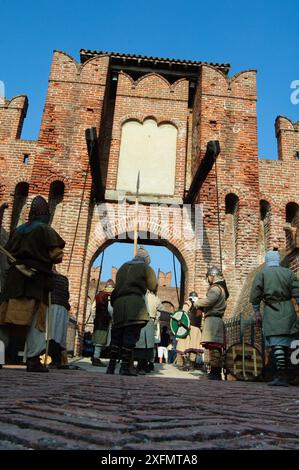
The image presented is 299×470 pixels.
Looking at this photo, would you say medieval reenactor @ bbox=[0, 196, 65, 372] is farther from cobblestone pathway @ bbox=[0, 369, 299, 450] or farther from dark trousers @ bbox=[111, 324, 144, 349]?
cobblestone pathway @ bbox=[0, 369, 299, 450]

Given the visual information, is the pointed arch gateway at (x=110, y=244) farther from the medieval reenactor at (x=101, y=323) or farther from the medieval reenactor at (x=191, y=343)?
the medieval reenactor at (x=101, y=323)

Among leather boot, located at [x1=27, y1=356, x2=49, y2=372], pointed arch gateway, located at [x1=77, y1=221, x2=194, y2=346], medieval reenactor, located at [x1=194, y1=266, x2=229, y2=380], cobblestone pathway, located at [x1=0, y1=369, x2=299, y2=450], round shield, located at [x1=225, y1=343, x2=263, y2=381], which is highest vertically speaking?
pointed arch gateway, located at [x1=77, y1=221, x2=194, y2=346]

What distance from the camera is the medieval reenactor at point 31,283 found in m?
4.29

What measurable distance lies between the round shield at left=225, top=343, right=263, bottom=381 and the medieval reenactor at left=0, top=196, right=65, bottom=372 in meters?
3.07

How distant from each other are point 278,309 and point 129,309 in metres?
1.86

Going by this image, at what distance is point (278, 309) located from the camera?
17.0 feet

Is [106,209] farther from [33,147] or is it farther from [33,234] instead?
[33,234]

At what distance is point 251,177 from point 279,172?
3.51 ft

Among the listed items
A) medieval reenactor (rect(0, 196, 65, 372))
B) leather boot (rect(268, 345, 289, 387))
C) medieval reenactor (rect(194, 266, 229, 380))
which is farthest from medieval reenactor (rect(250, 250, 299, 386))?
medieval reenactor (rect(0, 196, 65, 372))

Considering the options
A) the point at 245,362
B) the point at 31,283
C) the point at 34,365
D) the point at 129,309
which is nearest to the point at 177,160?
the point at 245,362

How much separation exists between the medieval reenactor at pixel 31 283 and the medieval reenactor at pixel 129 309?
1.05m

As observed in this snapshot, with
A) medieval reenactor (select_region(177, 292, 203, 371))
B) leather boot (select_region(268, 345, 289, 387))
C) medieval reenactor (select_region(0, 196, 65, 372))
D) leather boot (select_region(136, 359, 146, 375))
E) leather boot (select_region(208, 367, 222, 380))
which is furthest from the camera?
medieval reenactor (select_region(177, 292, 203, 371))

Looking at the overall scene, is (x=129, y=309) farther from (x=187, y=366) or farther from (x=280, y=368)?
(x=187, y=366)

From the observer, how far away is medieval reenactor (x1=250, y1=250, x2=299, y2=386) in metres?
5.03
